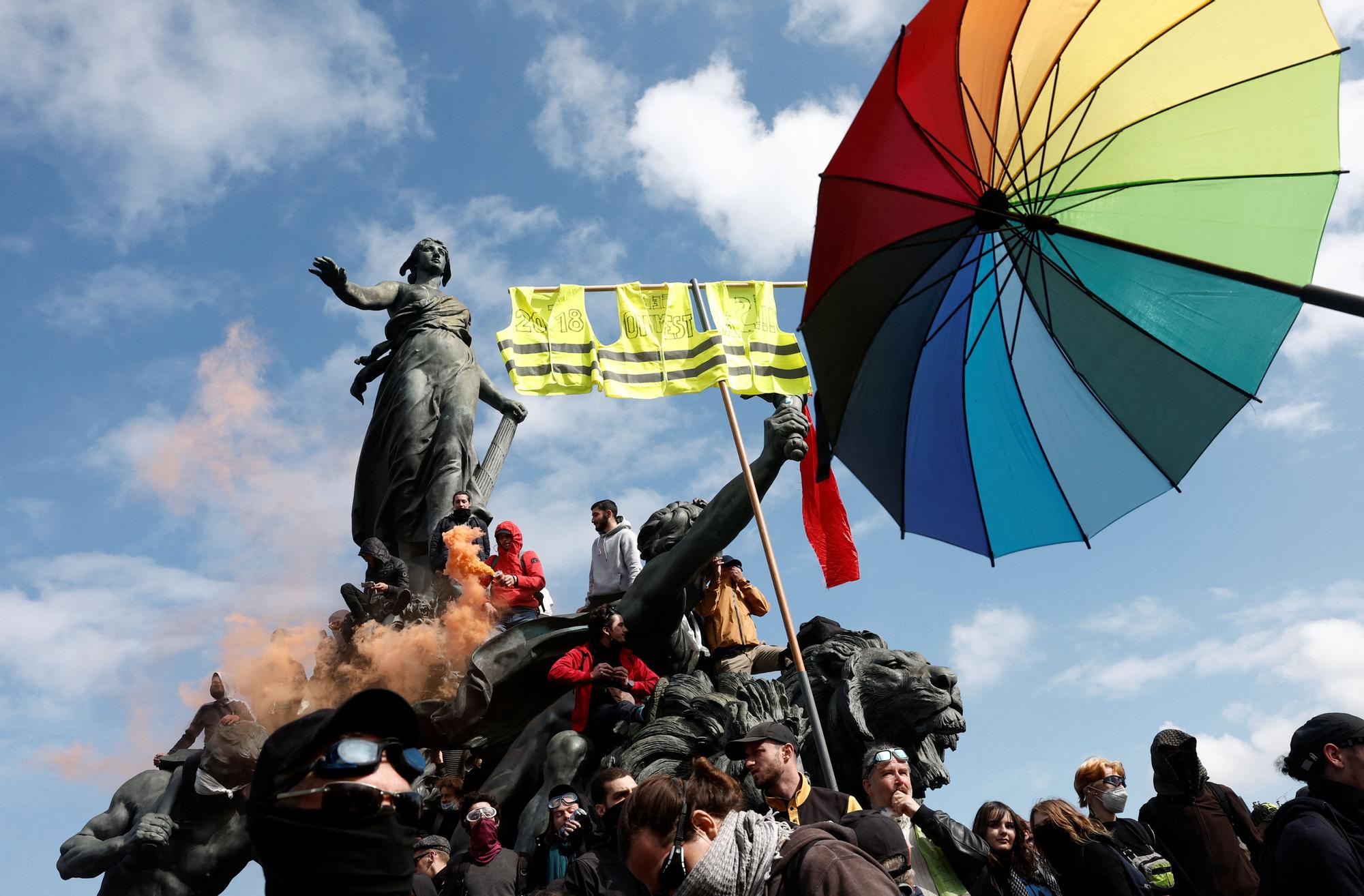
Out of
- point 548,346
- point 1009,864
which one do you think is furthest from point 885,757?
point 548,346

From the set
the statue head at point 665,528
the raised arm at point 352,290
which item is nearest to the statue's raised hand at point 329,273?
the raised arm at point 352,290

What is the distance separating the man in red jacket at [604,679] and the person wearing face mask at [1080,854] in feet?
9.98

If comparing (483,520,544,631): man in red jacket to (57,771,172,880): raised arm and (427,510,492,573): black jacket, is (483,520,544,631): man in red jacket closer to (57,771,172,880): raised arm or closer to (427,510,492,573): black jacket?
(427,510,492,573): black jacket

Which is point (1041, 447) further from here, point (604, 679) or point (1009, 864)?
point (604, 679)

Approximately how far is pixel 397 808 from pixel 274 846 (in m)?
0.21

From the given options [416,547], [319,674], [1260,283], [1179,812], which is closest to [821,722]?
[1179,812]

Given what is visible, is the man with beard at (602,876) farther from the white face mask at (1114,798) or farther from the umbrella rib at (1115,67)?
the umbrella rib at (1115,67)

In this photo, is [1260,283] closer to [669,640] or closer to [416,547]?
[669,640]

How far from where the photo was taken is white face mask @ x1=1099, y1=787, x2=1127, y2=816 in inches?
233

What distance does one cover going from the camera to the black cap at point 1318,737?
403 centimetres

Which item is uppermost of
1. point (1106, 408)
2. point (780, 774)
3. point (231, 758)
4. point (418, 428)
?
point (418, 428)

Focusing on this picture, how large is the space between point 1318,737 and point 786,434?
490 cm

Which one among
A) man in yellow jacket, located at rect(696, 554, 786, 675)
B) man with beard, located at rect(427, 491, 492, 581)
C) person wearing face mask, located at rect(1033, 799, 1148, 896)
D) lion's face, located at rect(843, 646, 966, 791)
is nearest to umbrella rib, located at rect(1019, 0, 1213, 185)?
person wearing face mask, located at rect(1033, 799, 1148, 896)

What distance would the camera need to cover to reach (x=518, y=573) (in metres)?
10.9
